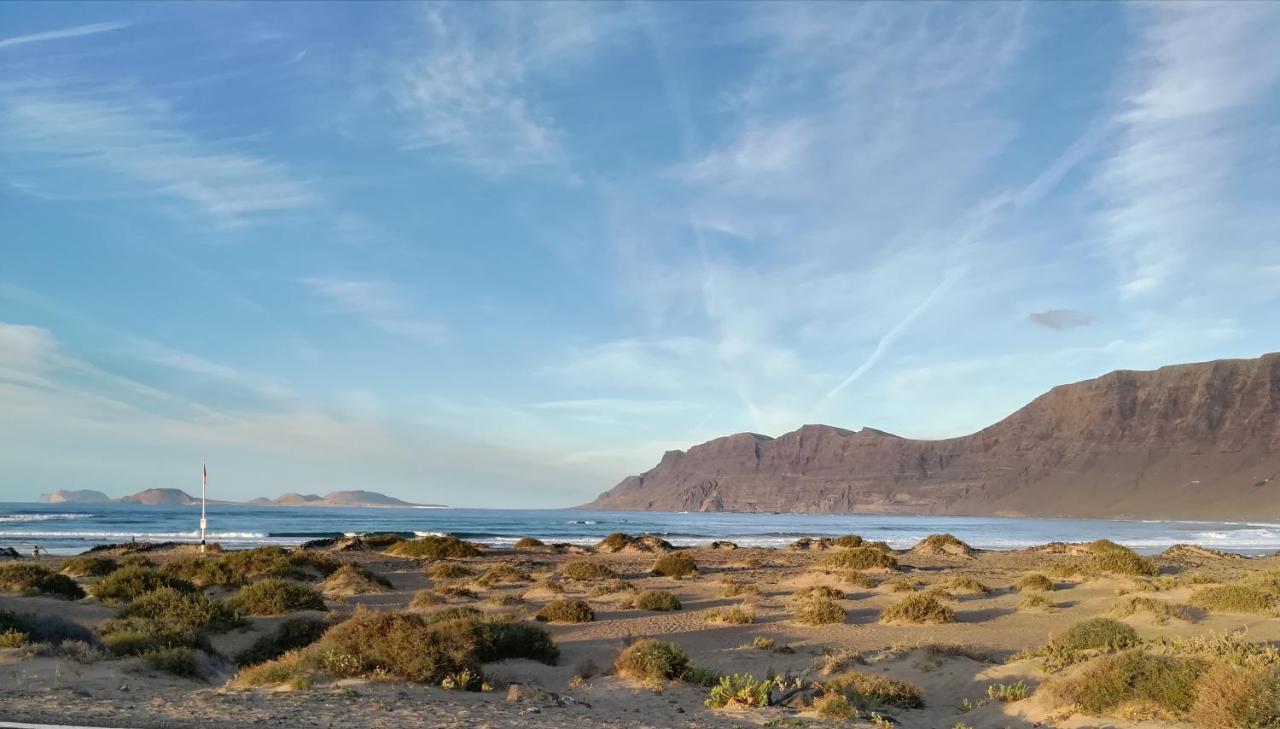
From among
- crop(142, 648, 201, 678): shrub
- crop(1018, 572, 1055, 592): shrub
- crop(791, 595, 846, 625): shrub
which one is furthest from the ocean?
crop(142, 648, 201, 678): shrub

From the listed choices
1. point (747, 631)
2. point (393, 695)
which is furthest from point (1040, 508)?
point (393, 695)

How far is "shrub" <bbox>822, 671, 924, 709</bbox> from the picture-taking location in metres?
11.8

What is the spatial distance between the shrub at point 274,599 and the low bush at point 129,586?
1.30 m

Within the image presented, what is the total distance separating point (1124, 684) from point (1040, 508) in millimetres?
184660

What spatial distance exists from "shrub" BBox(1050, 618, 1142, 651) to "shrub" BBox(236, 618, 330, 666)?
1414 centimetres

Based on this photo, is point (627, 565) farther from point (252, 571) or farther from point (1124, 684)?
point (1124, 684)

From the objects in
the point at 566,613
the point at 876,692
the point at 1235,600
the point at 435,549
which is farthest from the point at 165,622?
the point at 435,549

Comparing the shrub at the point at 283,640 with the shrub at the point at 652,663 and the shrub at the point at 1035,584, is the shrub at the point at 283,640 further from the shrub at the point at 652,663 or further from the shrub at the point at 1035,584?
the shrub at the point at 1035,584

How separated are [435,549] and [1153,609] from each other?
30698mm

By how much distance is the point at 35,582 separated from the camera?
769 inches

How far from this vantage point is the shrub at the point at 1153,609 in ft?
59.6

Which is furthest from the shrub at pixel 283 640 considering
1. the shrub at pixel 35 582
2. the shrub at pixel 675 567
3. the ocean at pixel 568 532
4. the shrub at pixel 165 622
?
the ocean at pixel 568 532

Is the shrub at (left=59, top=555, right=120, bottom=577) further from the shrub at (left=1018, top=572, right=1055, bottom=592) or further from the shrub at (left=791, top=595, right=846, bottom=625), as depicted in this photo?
the shrub at (left=1018, top=572, right=1055, bottom=592)

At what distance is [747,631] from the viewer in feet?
62.8
